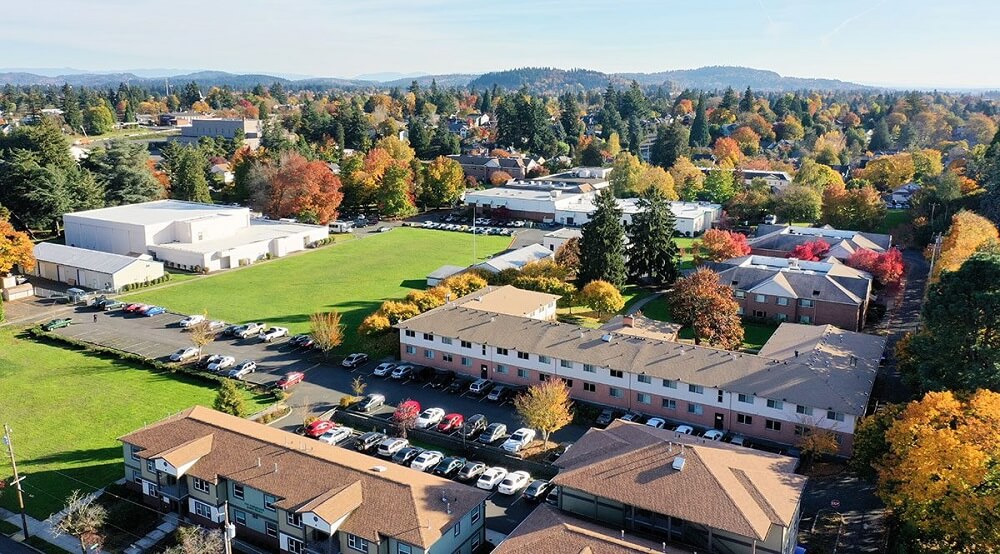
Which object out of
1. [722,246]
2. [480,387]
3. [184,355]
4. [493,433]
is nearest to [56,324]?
[184,355]

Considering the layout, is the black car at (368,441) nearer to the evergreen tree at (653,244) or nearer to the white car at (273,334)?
the white car at (273,334)

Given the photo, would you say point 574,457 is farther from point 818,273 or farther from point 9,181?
point 9,181

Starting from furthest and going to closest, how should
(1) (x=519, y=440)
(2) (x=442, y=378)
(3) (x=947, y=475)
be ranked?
1. (2) (x=442, y=378)
2. (1) (x=519, y=440)
3. (3) (x=947, y=475)

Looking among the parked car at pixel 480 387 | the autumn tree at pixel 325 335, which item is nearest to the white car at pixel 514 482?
the parked car at pixel 480 387

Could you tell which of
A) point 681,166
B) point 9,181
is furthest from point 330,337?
point 681,166

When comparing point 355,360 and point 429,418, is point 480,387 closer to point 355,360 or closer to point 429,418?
point 429,418
